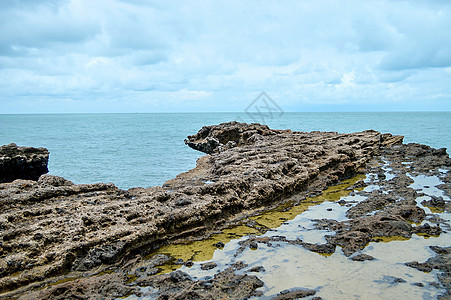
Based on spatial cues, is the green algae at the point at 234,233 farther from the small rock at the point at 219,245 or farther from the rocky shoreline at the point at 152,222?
the rocky shoreline at the point at 152,222

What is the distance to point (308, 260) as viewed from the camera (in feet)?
22.7

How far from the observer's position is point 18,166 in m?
16.8

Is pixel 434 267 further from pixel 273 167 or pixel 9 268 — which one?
pixel 9 268

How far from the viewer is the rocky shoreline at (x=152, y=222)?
237 inches

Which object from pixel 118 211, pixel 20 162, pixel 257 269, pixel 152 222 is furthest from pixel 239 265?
pixel 20 162

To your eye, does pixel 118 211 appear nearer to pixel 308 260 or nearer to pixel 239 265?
pixel 239 265

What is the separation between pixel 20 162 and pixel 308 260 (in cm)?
1578

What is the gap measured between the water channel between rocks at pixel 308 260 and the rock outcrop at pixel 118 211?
25.2 inches

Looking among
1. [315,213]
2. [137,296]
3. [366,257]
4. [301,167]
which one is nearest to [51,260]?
[137,296]

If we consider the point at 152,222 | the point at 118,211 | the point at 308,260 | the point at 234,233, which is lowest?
the point at 234,233

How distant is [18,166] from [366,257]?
16.9m

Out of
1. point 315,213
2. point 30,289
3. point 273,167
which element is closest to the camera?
point 30,289

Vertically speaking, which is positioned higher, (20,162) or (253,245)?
→ (20,162)

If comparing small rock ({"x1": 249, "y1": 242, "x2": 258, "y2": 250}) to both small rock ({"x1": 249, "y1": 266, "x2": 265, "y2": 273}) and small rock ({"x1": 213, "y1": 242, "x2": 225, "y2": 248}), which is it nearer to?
small rock ({"x1": 213, "y1": 242, "x2": 225, "y2": 248})
